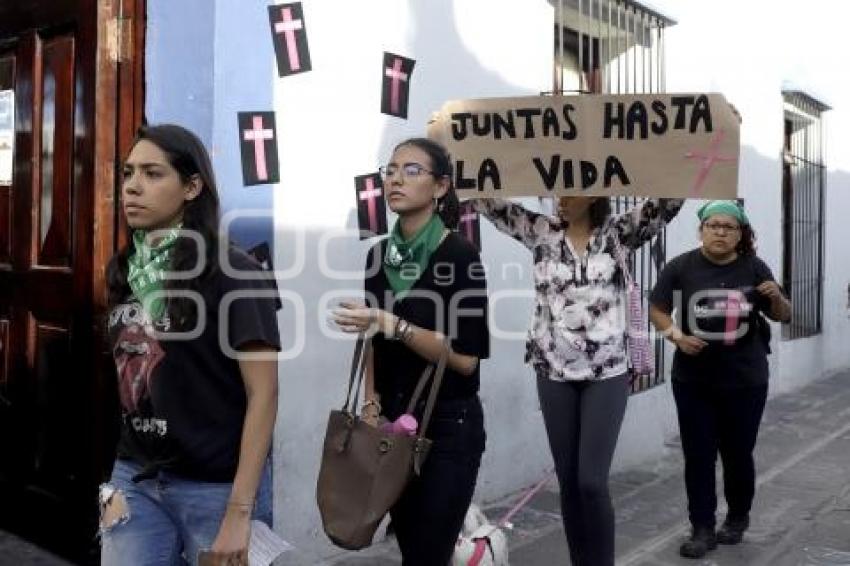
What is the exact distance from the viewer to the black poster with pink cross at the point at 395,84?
431 cm

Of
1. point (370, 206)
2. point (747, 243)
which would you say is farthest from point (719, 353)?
point (370, 206)

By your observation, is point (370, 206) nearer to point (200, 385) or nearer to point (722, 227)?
point (722, 227)

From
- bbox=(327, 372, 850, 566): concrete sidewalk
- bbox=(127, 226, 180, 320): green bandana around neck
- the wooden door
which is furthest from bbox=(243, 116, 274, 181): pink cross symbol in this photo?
→ bbox=(327, 372, 850, 566): concrete sidewalk

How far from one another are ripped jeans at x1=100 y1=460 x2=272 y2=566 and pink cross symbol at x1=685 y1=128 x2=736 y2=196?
202 centimetres

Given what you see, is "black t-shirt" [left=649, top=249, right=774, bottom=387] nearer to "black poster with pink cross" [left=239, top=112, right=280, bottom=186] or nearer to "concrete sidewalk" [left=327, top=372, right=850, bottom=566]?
"concrete sidewalk" [left=327, top=372, right=850, bottom=566]

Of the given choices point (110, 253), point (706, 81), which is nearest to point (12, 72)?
point (110, 253)

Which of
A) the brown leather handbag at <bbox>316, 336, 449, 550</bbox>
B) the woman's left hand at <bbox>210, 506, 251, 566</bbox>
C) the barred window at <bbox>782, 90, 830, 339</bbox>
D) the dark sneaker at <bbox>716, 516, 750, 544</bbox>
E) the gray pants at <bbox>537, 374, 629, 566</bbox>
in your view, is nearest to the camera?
the woman's left hand at <bbox>210, 506, 251, 566</bbox>

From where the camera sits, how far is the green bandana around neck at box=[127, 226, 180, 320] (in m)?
2.12

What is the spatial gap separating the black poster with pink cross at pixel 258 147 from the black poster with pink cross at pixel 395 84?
0.72 m

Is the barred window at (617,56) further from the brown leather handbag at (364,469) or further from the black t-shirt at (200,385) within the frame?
the black t-shirt at (200,385)

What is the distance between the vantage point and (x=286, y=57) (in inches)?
151

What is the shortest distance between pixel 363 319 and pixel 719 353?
2473 mm

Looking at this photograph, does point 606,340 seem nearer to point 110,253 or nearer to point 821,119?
point 110,253

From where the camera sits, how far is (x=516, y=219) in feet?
11.9
